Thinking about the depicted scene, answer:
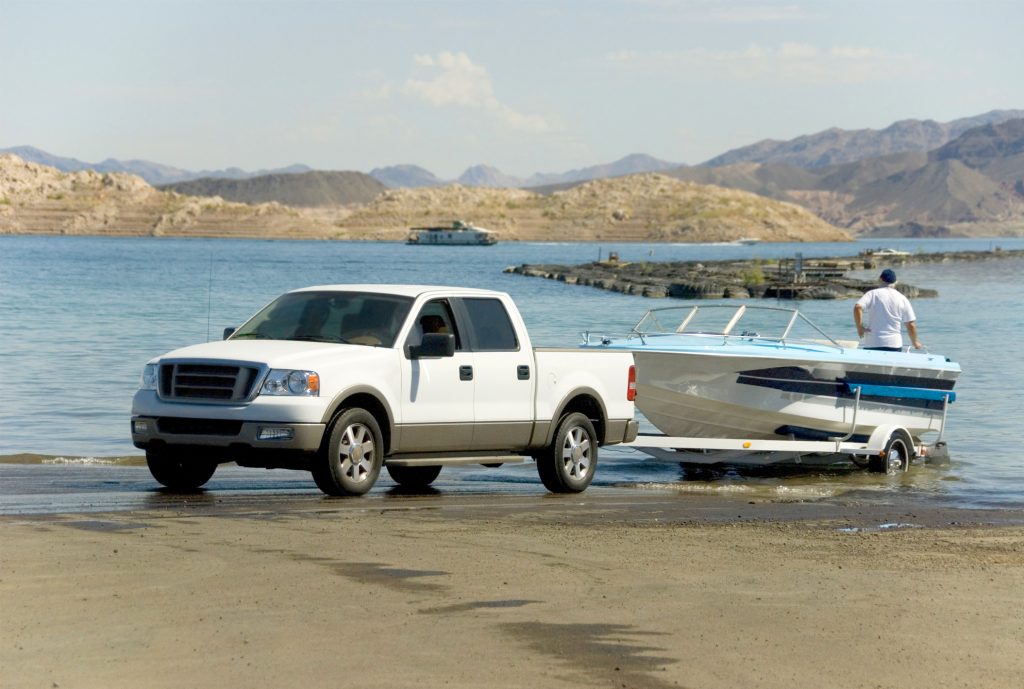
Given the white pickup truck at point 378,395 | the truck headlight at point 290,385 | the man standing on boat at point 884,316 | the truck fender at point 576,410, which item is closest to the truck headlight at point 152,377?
the white pickup truck at point 378,395

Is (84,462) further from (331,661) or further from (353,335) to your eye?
(331,661)

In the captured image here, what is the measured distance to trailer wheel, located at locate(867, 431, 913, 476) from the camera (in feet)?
58.5

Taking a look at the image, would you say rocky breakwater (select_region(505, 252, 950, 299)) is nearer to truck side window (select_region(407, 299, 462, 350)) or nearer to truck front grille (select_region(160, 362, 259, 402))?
truck side window (select_region(407, 299, 462, 350))

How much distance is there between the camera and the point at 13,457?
17297 mm

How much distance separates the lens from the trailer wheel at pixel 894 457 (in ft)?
58.5

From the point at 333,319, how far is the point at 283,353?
998 mm

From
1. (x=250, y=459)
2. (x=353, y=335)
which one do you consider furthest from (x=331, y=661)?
(x=353, y=335)

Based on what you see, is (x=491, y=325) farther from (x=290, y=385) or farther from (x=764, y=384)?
(x=764, y=384)

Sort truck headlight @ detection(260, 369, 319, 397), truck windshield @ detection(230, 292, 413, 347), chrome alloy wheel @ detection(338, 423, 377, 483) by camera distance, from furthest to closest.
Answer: truck windshield @ detection(230, 292, 413, 347) < chrome alloy wheel @ detection(338, 423, 377, 483) < truck headlight @ detection(260, 369, 319, 397)

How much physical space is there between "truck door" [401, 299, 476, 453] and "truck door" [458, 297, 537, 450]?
11cm

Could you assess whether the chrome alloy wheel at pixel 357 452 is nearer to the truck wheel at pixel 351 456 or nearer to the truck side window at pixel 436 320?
the truck wheel at pixel 351 456

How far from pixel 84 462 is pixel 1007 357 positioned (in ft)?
102

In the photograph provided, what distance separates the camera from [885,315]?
18.5 meters

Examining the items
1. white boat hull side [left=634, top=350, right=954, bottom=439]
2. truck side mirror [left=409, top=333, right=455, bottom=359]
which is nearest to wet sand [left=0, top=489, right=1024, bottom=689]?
truck side mirror [left=409, top=333, right=455, bottom=359]
